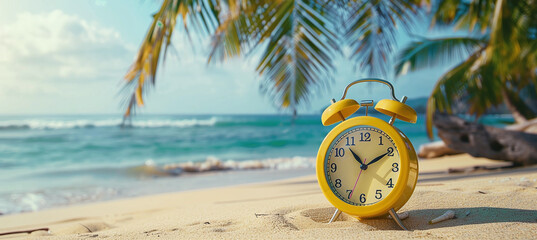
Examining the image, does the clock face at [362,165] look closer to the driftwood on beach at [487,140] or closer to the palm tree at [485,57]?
the driftwood on beach at [487,140]

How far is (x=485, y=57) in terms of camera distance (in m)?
7.82

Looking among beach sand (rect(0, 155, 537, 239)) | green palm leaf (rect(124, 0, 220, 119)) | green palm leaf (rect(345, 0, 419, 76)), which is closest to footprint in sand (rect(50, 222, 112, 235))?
beach sand (rect(0, 155, 537, 239))

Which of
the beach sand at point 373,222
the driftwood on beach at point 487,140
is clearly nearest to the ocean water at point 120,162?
the driftwood on beach at point 487,140

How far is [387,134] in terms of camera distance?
183cm

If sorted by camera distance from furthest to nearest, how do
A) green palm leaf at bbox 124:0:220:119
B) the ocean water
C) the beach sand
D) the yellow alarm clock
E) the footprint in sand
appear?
the ocean water < green palm leaf at bbox 124:0:220:119 < the footprint in sand < the yellow alarm clock < the beach sand

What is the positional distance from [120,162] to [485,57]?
953 centimetres

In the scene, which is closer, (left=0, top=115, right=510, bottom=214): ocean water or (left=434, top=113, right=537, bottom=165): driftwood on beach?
(left=434, top=113, right=537, bottom=165): driftwood on beach

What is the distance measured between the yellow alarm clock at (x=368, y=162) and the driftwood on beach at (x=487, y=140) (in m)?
3.34

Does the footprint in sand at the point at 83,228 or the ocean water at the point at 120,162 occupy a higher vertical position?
the footprint in sand at the point at 83,228

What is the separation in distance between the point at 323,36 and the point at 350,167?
90.9 inches

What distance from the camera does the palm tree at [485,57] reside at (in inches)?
247

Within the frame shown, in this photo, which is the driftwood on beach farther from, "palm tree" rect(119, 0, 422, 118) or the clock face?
the clock face

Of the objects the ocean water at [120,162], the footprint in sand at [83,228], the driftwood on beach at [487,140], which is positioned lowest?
the ocean water at [120,162]

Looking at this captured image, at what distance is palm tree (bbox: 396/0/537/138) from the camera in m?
6.28
